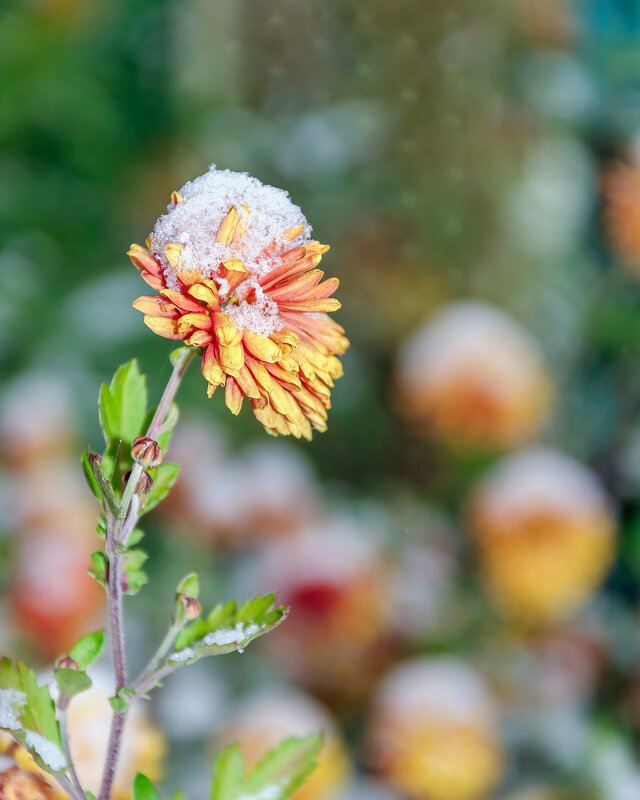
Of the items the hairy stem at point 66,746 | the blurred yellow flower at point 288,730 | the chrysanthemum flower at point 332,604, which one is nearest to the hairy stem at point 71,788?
the hairy stem at point 66,746

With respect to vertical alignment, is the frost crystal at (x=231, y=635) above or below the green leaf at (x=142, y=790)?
above

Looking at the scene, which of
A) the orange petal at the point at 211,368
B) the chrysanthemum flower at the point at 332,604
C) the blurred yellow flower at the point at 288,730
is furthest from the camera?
the chrysanthemum flower at the point at 332,604

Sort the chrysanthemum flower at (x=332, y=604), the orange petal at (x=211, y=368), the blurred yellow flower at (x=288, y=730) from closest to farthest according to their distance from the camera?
the orange petal at (x=211, y=368) < the blurred yellow flower at (x=288, y=730) < the chrysanthemum flower at (x=332, y=604)

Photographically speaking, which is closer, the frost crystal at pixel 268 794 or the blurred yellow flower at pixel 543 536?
the frost crystal at pixel 268 794

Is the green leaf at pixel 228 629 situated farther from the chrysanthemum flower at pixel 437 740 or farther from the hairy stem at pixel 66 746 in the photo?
the chrysanthemum flower at pixel 437 740

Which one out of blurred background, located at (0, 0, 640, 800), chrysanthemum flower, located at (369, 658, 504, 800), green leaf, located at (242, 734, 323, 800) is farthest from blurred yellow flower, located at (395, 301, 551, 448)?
green leaf, located at (242, 734, 323, 800)

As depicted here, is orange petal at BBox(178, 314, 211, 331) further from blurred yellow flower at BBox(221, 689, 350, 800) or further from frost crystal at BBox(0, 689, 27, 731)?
blurred yellow flower at BBox(221, 689, 350, 800)
